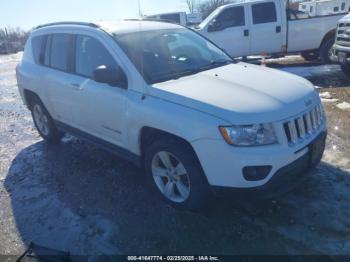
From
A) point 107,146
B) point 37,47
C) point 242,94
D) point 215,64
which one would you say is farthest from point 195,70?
point 37,47

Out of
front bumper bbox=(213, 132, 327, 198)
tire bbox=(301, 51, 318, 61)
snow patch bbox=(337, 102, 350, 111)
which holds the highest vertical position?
front bumper bbox=(213, 132, 327, 198)

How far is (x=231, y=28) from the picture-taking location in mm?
10961

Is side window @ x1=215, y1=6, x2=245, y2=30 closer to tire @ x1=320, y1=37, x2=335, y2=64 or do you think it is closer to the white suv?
tire @ x1=320, y1=37, x2=335, y2=64

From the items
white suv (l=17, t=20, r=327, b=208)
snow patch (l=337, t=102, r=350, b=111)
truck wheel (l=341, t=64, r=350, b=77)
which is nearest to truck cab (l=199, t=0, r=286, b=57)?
truck wheel (l=341, t=64, r=350, b=77)

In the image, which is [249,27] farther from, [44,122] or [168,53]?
[168,53]

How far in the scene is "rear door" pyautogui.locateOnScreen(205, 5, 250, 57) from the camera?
35.8 feet

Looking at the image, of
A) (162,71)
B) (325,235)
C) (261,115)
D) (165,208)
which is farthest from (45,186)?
(325,235)

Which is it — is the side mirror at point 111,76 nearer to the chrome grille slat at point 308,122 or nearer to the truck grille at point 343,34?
the chrome grille slat at point 308,122

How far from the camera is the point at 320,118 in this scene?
3625 millimetres

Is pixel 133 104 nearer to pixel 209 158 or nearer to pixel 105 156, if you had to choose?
pixel 209 158

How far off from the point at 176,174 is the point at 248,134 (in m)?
1.00

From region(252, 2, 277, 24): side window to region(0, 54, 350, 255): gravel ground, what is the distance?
21.7 ft

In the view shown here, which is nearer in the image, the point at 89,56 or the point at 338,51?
the point at 89,56

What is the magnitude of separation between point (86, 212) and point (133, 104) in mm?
1315
